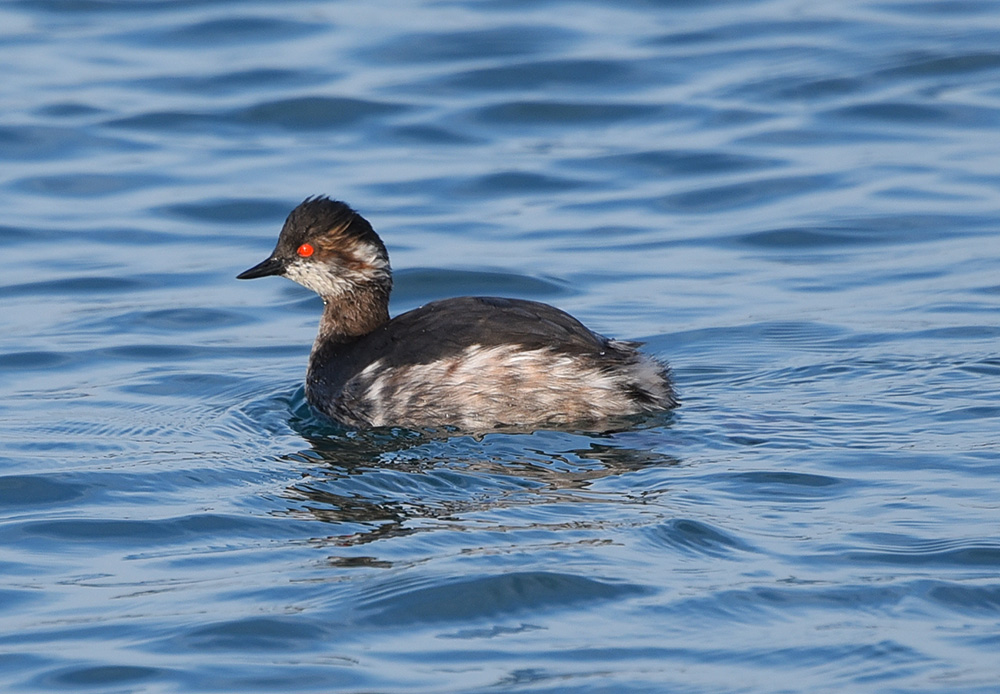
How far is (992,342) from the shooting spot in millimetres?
9203

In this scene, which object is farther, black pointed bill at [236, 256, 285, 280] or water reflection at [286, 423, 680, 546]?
black pointed bill at [236, 256, 285, 280]

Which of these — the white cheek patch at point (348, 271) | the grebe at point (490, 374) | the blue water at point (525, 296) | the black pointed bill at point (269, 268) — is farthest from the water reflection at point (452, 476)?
the black pointed bill at point (269, 268)

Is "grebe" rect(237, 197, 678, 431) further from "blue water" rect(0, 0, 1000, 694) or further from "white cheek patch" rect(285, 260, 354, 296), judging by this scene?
"white cheek patch" rect(285, 260, 354, 296)

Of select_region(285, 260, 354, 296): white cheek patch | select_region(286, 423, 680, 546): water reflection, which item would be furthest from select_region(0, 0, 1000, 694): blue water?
select_region(285, 260, 354, 296): white cheek patch

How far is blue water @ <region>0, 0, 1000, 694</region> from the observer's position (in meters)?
5.72

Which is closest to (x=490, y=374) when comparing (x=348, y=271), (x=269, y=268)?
(x=348, y=271)

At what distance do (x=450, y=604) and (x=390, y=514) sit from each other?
38.8 inches

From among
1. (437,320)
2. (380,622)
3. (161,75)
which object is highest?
(161,75)

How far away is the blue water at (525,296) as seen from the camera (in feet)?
18.8

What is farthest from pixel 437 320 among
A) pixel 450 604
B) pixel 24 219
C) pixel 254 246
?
pixel 24 219

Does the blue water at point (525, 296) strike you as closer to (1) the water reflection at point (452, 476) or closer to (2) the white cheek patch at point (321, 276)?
(1) the water reflection at point (452, 476)

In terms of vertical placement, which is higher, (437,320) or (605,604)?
(437,320)

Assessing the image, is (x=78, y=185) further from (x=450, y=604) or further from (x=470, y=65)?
(x=450, y=604)

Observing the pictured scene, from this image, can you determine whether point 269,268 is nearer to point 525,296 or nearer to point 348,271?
point 348,271
